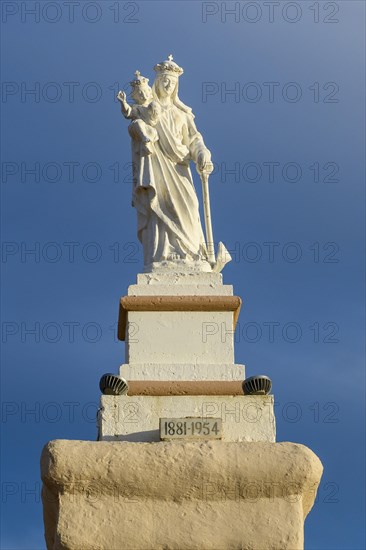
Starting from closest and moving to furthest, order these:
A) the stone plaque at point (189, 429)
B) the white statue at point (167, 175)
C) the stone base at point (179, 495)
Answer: the stone base at point (179, 495) → the stone plaque at point (189, 429) → the white statue at point (167, 175)

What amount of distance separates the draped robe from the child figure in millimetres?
83

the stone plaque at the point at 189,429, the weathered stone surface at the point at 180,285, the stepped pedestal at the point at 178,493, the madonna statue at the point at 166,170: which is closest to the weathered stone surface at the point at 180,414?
the stone plaque at the point at 189,429

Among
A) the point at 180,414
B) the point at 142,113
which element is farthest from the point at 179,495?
the point at 142,113

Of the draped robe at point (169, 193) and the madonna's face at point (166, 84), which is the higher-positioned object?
the madonna's face at point (166, 84)

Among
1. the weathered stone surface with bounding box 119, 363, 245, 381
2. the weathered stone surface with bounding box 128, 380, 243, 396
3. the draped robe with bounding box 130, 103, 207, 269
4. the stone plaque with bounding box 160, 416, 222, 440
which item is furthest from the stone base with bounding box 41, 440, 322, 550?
the draped robe with bounding box 130, 103, 207, 269

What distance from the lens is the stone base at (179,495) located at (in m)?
10.9

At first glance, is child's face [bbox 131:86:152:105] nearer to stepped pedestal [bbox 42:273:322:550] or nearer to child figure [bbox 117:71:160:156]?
child figure [bbox 117:71:160:156]

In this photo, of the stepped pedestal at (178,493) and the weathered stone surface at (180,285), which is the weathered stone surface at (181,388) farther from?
the weathered stone surface at (180,285)

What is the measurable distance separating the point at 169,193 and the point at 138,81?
1437 mm

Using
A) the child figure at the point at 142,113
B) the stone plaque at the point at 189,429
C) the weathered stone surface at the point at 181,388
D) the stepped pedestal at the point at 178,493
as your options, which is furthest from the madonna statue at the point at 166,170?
the stepped pedestal at the point at 178,493

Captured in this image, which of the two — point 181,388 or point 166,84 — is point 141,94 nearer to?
point 166,84

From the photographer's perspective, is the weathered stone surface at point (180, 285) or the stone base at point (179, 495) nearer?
the stone base at point (179, 495)

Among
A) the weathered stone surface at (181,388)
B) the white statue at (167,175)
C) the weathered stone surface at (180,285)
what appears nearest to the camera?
the weathered stone surface at (181,388)

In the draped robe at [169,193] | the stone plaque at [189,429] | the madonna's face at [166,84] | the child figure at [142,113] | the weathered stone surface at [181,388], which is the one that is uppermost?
the madonna's face at [166,84]
